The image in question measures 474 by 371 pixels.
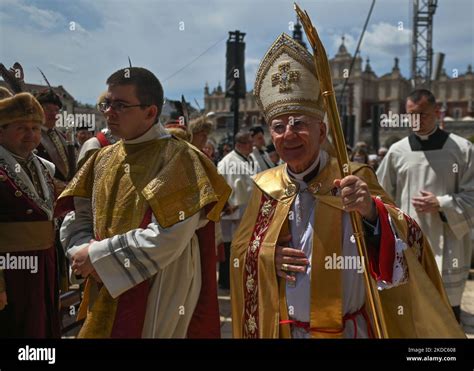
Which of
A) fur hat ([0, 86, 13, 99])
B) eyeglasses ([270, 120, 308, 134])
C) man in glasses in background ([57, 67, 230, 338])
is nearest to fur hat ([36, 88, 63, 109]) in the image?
fur hat ([0, 86, 13, 99])

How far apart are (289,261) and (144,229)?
2.45 ft

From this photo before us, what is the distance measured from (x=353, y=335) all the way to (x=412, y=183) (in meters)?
2.43

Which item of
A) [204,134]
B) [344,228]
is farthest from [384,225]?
[204,134]

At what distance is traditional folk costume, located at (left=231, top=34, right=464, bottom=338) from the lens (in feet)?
7.47

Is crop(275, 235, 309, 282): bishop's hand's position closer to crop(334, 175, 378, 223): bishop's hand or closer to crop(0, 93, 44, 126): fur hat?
crop(334, 175, 378, 223): bishop's hand

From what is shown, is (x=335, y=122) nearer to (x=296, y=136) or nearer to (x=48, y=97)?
(x=296, y=136)

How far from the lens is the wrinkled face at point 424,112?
4145mm

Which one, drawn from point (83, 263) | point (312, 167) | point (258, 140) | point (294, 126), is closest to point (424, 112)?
point (312, 167)

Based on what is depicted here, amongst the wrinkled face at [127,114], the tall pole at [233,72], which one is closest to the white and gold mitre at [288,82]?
the wrinkled face at [127,114]

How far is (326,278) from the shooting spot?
2.30 m

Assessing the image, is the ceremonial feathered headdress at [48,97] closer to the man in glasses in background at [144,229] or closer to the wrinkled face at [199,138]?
the man in glasses in background at [144,229]

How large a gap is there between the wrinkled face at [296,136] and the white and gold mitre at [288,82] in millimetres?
40

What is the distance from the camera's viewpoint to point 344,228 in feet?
7.77
